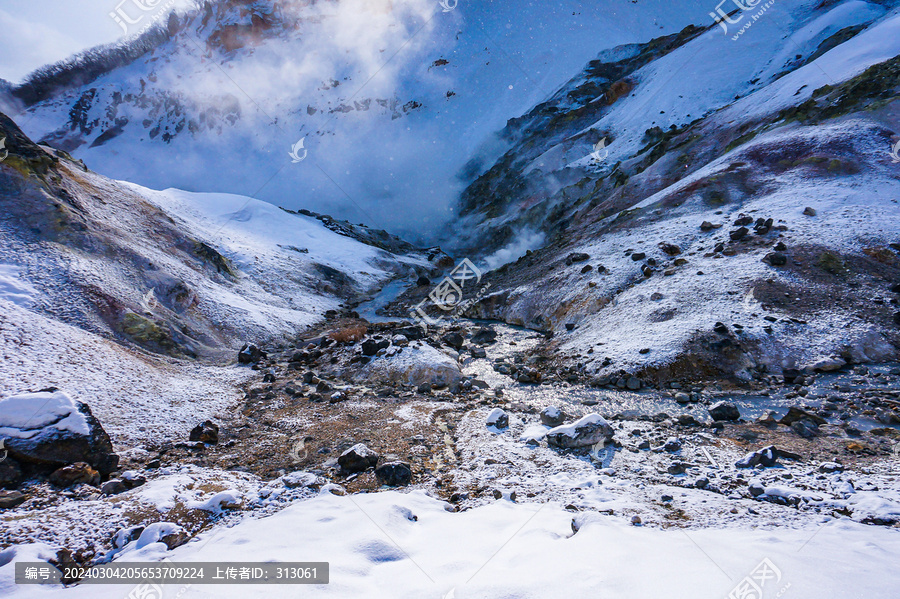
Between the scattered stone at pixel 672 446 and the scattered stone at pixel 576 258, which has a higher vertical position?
the scattered stone at pixel 576 258

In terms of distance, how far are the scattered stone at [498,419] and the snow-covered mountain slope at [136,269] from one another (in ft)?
39.0

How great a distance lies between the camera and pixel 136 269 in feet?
55.1

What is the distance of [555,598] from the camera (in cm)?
335

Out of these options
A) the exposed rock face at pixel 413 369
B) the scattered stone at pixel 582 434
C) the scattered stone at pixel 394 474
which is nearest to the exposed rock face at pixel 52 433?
the scattered stone at pixel 394 474

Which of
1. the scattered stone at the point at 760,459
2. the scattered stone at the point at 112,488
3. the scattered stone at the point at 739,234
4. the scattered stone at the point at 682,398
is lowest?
the scattered stone at the point at 760,459

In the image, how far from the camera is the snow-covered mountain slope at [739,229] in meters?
12.5

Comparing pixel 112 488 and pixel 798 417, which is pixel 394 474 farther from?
pixel 798 417

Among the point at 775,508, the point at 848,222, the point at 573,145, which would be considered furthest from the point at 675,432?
the point at 573,145

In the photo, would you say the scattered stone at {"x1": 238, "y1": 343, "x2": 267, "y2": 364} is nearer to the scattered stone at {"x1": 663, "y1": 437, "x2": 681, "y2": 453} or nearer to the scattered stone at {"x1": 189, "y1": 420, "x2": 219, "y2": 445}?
the scattered stone at {"x1": 189, "y1": 420, "x2": 219, "y2": 445}

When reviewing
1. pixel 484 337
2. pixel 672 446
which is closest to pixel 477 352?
pixel 484 337

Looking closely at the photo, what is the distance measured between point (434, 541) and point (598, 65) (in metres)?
79.0

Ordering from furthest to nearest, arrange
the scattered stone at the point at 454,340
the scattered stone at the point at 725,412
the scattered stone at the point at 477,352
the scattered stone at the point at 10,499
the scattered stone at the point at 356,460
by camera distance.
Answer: the scattered stone at the point at 454,340
the scattered stone at the point at 477,352
the scattered stone at the point at 725,412
the scattered stone at the point at 356,460
the scattered stone at the point at 10,499

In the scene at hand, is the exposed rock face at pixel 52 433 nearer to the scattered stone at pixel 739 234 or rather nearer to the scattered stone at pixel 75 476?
the scattered stone at pixel 75 476

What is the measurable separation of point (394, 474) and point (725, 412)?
8026 millimetres
